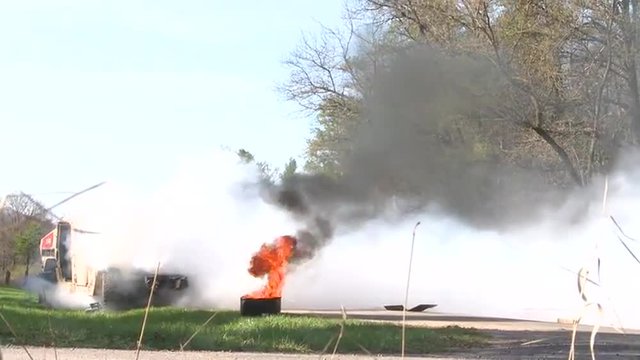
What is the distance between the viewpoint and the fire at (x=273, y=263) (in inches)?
1045

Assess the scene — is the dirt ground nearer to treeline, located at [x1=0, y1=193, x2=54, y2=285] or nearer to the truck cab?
the truck cab

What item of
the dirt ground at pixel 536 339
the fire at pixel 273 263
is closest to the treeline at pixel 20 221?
the dirt ground at pixel 536 339

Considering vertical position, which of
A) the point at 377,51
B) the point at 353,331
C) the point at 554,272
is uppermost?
the point at 377,51

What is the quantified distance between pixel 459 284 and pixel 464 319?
13.4 feet

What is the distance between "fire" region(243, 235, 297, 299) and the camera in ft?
87.1

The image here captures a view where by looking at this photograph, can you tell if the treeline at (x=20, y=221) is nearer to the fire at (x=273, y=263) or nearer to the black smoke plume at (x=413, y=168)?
the fire at (x=273, y=263)

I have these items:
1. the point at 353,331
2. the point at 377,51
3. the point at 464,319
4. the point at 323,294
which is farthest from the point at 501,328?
the point at 377,51

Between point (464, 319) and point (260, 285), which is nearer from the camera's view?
point (464, 319)

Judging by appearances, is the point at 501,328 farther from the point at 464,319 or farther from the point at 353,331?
the point at 353,331

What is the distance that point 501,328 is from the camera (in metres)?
21.8

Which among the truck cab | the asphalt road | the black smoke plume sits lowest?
the asphalt road

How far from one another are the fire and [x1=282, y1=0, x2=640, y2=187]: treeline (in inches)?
157

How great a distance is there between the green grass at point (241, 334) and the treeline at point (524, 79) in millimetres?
11982

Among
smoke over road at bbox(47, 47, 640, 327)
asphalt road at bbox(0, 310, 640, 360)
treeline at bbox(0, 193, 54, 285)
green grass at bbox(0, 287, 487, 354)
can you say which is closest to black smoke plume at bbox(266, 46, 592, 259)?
smoke over road at bbox(47, 47, 640, 327)
